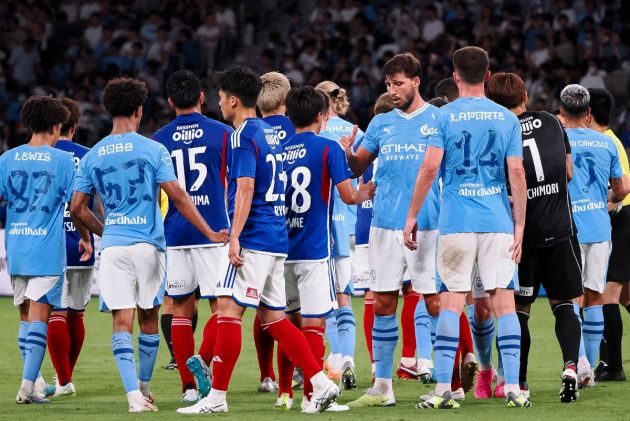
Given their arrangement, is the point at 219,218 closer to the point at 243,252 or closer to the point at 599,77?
the point at 243,252

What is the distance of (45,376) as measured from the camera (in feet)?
34.8

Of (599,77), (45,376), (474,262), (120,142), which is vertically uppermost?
(599,77)

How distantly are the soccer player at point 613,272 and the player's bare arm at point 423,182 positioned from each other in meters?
2.39

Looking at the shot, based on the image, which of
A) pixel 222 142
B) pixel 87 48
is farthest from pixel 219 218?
pixel 87 48

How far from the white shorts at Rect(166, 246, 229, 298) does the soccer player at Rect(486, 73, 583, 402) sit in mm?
2197

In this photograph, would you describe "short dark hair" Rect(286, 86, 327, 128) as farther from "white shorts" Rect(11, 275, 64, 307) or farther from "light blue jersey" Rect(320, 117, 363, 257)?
"white shorts" Rect(11, 275, 64, 307)

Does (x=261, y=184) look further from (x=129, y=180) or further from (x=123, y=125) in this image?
(x=123, y=125)

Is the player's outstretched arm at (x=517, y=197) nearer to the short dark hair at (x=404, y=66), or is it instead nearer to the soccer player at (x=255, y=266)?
the short dark hair at (x=404, y=66)

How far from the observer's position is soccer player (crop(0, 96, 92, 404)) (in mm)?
9086

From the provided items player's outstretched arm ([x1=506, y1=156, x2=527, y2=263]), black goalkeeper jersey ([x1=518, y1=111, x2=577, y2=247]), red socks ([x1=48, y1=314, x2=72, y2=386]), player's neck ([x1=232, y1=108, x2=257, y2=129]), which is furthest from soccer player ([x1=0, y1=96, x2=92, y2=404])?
black goalkeeper jersey ([x1=518, y1=111, x2=577, y2=247])

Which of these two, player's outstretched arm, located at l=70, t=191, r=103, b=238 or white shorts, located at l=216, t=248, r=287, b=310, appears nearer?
white shorts, located at l=216, t=248, r=287, b=310

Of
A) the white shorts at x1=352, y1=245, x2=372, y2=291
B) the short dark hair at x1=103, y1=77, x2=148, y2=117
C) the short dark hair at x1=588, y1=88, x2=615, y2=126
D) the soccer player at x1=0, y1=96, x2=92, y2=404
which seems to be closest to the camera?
the short dark hair at x1=103, y1=77, x2=148, y2=117

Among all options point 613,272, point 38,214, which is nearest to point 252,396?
point 38,214

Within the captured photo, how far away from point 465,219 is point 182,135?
7.29 feet
